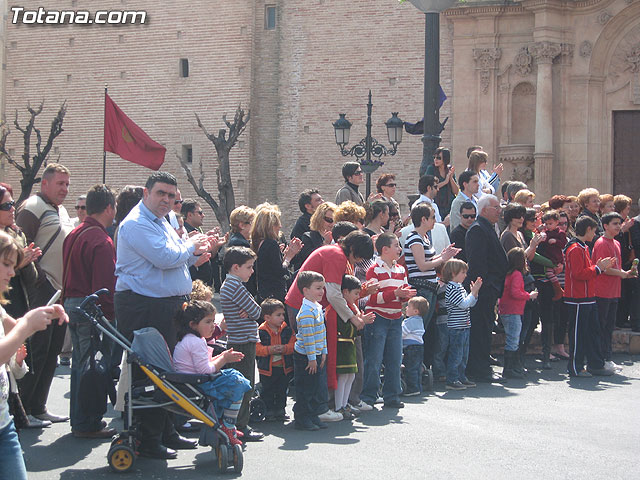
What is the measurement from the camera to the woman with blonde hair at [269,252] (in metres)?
9.09

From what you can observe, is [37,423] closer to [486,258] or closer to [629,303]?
[486,258]

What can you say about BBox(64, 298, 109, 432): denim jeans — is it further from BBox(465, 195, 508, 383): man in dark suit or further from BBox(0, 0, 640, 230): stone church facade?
BBox(0, 0, 640, 230): stone church facade

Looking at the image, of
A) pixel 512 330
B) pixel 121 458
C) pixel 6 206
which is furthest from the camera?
pixel 512 330

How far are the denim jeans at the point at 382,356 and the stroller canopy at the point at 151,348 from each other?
109 inches

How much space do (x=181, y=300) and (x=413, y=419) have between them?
2.59 metres

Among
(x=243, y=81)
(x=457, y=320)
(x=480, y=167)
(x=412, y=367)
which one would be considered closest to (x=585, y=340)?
(x=457, y=320)

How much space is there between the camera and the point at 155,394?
7.02 metres

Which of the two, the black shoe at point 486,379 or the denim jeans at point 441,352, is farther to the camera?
the black shoe at point 486,379

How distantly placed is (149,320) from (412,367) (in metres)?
3.59

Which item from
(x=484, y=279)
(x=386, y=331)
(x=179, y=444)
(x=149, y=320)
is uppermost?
(x=484, y=279)

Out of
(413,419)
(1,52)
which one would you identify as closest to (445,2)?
(413,419)

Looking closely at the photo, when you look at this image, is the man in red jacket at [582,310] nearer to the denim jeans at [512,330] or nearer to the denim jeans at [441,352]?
the denim jeans at [512,330]

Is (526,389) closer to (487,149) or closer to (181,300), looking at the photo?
(181,300)

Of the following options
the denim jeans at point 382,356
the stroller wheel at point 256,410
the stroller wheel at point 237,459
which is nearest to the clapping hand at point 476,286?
the denim jeans at point 382,356
